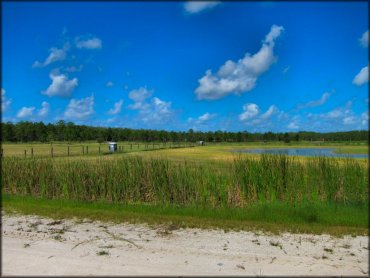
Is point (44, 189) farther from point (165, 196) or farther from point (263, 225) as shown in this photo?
point (263, 225)

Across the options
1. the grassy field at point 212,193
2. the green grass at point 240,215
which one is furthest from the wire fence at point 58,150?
the green grass at point 240,215

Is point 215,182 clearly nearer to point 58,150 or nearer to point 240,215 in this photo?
point 240,215

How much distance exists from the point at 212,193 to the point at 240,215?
6.40ft

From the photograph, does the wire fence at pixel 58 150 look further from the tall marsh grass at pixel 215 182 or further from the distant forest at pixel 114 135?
the distant forest at pixel 114 135

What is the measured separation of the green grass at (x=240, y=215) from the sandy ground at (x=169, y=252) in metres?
0.55

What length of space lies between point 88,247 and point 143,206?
4.17m

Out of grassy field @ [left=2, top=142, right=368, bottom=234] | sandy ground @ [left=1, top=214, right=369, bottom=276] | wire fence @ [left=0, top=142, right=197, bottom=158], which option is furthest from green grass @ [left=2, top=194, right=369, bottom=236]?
wire fence @ [left=0, top=142, right=197, bottom=158]

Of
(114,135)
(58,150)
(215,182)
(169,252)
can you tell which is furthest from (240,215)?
(114,135)

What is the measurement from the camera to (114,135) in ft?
389

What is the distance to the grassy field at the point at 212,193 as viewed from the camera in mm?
8328

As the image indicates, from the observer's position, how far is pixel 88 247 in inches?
230

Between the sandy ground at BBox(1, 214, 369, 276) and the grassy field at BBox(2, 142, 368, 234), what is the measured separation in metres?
0.94

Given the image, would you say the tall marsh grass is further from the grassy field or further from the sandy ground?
the sandy ground

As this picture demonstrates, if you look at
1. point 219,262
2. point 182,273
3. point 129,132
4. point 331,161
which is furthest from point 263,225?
point 129,132
